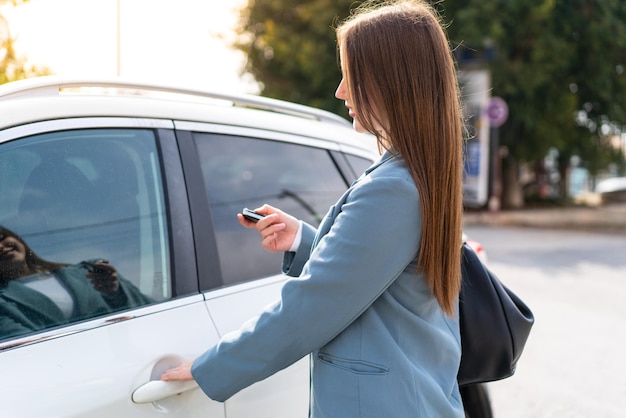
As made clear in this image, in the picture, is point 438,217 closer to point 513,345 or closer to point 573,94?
point 513,345

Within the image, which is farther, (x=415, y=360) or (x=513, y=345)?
(x=513, y=345)

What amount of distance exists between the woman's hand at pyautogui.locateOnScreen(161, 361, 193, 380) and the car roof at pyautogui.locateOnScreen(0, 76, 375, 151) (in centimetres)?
69

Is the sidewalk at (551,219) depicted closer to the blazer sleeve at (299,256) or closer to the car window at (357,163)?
the car window at (357,163)

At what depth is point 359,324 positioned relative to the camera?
1420mm

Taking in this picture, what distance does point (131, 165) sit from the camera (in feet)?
5.82

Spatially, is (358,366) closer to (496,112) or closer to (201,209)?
(201,209)

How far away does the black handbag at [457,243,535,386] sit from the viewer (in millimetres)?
1684

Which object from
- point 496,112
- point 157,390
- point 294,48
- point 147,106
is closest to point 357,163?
point 147,106

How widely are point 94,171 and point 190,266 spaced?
0.36m

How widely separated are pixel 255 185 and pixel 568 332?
4.33 m

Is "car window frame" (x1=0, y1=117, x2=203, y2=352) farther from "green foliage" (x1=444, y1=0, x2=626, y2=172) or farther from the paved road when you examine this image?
"green foliage" (x1=444, y1=0, x2=626, y2=172)

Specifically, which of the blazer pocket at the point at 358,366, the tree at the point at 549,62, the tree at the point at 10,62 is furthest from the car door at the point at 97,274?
the tree at the point at 549,62

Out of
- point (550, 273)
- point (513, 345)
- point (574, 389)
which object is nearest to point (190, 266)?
point (513, 345)

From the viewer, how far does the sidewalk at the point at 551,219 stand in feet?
49.5
